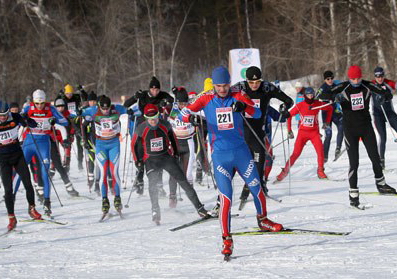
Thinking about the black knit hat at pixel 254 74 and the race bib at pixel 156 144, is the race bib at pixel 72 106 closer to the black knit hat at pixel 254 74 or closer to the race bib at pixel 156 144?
the race bib at pixel 156 144

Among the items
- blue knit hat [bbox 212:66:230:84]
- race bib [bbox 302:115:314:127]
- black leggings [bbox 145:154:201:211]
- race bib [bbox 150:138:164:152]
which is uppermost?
blue knit hat [bbox 212:66:230:84]

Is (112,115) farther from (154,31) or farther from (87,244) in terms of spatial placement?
(154,31)

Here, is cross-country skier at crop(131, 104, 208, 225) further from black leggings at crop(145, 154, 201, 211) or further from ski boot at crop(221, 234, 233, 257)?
ski boot at crop(221, 234, 233, 257)

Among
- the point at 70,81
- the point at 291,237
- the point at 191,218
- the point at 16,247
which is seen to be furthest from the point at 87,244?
the point at 70,81

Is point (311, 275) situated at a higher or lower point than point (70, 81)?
lower

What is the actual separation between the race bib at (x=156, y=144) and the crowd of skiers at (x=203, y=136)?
0.01m

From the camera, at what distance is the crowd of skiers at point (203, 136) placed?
6.15 metres

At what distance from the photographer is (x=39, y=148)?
32.3ft

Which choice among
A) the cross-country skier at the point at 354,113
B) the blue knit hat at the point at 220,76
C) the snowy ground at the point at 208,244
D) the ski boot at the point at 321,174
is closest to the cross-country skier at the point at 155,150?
the snowy ground at the point at 208,244

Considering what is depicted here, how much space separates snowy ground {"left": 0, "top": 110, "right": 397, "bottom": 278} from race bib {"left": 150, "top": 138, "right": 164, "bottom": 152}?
1058 millimetres

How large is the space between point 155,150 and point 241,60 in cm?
1068

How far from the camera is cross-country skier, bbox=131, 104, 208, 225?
8.23m

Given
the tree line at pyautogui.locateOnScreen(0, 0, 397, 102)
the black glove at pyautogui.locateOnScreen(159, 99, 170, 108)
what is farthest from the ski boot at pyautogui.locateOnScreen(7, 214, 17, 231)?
the tree line at pyautogui.locateOnScreen(0, 0, 397, 102)

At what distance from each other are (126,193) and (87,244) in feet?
13.9
